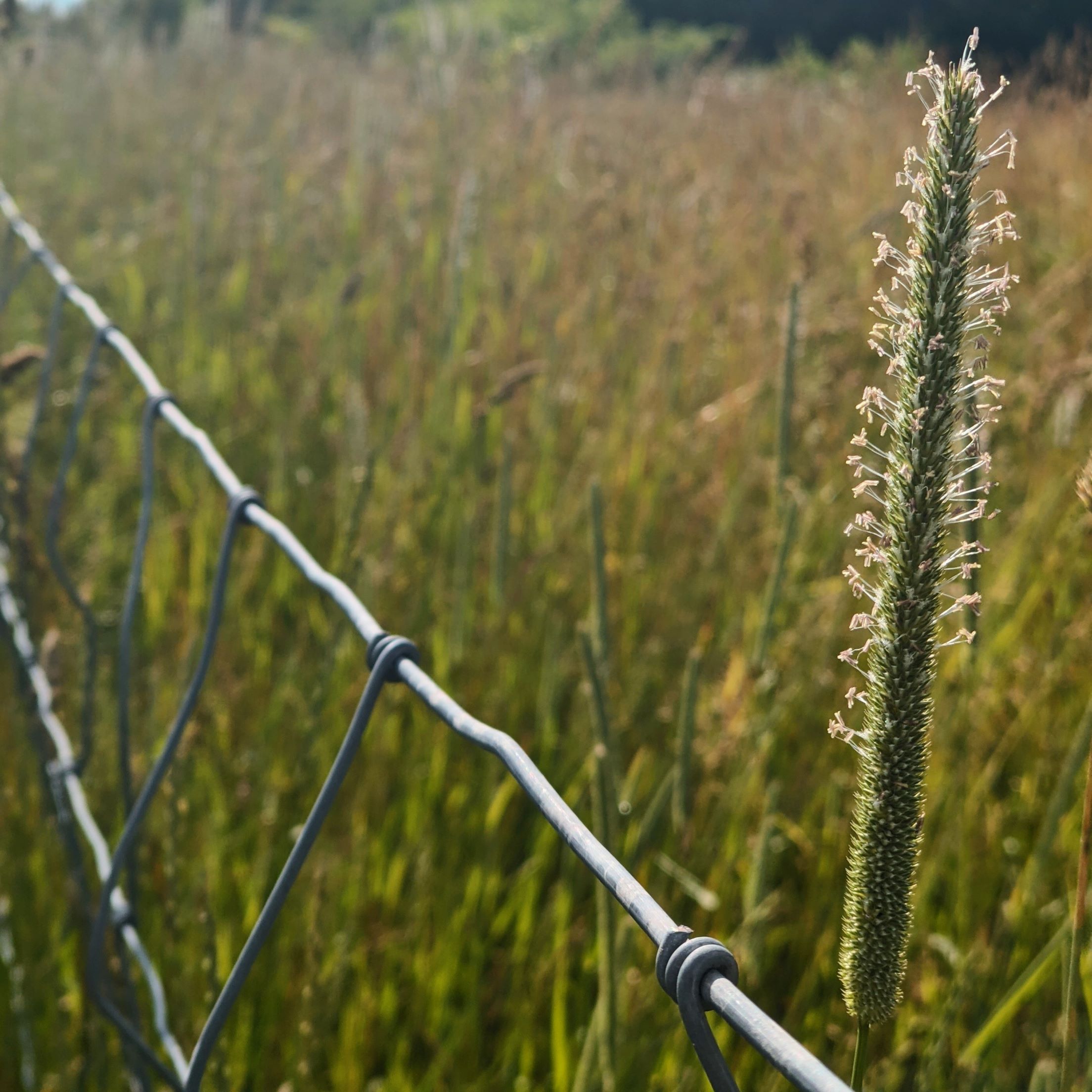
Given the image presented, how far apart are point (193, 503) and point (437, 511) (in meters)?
0.53

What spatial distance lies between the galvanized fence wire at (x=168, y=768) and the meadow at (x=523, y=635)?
5 cm

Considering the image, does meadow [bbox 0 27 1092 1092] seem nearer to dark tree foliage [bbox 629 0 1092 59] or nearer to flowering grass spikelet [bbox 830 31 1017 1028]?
flowering grass spikelet [bbox 830 31 1017 1028]

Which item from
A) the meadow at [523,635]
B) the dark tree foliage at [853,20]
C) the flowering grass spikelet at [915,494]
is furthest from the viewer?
the dark tree foliage at [853,20]

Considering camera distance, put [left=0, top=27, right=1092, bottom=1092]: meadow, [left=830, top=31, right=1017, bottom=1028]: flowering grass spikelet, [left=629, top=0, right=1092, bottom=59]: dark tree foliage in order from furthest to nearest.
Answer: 1. [left=629, top=0, right=1092, bottom=59]: dark tree foliage
2. [left=0, top=27, right=1092, bottom=1092]: meadow
3. [left=830, top=31, right=1017, bottom=1028]: flowering grass spikelet

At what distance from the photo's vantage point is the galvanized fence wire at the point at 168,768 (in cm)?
40

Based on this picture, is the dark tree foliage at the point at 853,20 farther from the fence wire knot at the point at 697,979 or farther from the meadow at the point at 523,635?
the fence wire knot at the point at 697,979

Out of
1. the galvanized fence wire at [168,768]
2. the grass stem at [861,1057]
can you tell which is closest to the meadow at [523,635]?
the galvanized fence wire at [168,768]

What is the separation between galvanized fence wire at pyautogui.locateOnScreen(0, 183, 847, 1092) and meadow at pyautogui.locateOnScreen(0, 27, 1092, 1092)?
0.18 feet

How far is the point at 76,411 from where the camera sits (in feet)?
4.16

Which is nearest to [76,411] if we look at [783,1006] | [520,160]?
[783,1006]

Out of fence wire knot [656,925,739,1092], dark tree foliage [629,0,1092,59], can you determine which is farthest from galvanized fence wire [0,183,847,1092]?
dark tree foliage [629,0,1092,59]

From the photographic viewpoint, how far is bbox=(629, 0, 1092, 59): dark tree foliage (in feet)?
35.9

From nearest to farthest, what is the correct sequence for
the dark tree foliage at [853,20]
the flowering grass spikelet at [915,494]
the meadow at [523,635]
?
the flowering grass spikelet at [915,494] < the meadow at [523,635] < the dark tree foliage at [853,20]

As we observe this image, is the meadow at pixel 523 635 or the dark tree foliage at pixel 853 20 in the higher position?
the dark tree foliage at pixel 853 20
